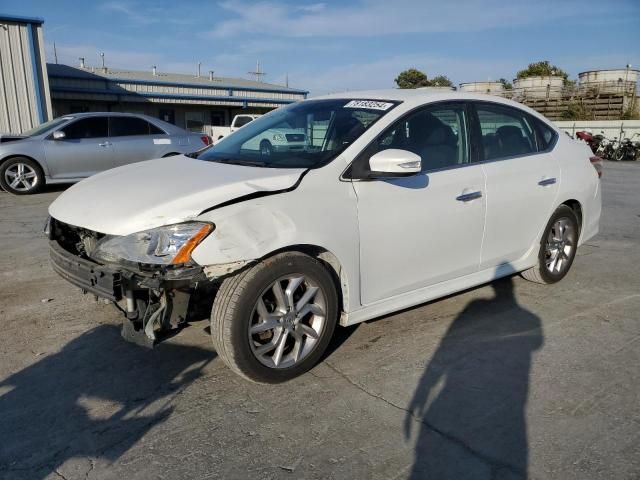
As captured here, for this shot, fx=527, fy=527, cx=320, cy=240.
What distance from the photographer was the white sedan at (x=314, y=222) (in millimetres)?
2812

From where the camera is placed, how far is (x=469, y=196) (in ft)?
12.4

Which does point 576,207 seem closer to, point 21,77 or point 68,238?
point 68,238

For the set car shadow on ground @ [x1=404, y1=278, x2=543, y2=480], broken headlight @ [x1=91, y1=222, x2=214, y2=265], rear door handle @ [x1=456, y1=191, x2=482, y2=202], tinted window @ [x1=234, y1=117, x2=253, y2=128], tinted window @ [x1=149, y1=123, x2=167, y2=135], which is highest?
tinted window @ [x1=234, y1=117, x2=253, y2=128]

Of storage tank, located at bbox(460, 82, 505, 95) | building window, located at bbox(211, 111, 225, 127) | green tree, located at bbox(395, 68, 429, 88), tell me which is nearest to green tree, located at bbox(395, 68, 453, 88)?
green tree, located at bbox(395, 68, 429, 88)

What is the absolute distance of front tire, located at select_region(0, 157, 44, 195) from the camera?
9812 mm

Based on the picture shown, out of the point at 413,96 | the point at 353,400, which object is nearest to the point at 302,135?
the point at 413,96

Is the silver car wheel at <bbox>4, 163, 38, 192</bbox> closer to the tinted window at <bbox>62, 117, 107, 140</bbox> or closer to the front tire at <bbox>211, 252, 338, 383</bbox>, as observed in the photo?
the tinted window at <bbox>62, 117, 107, 140</bbox>

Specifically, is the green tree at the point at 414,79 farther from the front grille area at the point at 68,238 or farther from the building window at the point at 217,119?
the front grille area at the point at 68,238

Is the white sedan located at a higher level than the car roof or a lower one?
lower

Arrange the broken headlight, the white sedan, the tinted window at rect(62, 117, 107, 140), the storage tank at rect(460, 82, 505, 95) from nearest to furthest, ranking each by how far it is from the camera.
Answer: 1. the broken headlight
2. the white sedan
3. the tinted window at rect(62, 117, 107, 140)
4. the storage tank at rect(460, 82, 505, 95)

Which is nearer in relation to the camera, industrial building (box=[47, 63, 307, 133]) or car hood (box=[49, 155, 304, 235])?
car hood (box=[49, 155, 304, 235])

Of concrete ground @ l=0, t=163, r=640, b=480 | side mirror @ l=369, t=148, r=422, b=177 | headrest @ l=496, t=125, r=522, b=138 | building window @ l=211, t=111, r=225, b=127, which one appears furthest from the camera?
building window @ l=211, t=111, r=225, b=127

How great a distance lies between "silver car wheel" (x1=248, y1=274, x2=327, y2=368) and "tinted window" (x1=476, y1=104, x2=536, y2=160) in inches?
74.3

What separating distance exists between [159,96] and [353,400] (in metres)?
25.9
